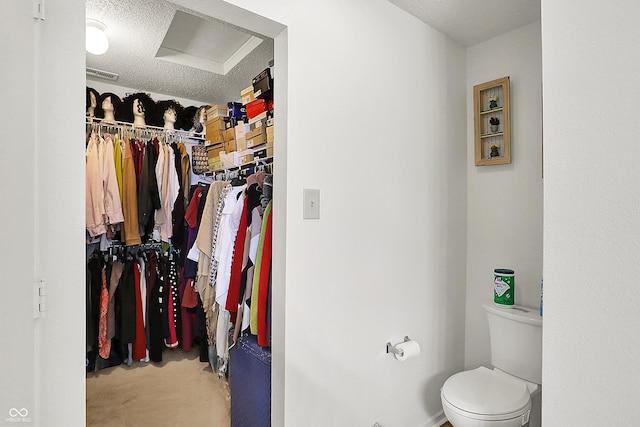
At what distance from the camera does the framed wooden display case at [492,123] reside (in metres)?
2.12

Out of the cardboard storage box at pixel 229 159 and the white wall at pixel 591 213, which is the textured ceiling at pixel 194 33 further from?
the white wall at pixel 591 213

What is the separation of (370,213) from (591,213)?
904 mm

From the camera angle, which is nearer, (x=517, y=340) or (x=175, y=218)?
(x=517, y=340)

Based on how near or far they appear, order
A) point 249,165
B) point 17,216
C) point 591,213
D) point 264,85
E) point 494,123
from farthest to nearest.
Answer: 1. point 249,165
2. point 494,123
3. point 264,85
4. point 591,213
5. point 17,216

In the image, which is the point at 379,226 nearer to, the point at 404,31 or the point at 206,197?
the point at 404,31

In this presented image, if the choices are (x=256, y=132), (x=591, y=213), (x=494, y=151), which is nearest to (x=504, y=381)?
(x=591, y=213)

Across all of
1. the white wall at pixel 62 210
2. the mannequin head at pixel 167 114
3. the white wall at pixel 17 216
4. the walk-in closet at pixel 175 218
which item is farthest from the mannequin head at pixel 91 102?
the white wall at pixel 17 216

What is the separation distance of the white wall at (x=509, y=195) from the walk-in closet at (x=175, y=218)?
1.43m

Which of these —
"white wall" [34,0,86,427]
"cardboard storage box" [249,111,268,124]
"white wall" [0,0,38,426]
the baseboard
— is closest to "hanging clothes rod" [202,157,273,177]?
"cardboard storage box" [249,111,268,124]

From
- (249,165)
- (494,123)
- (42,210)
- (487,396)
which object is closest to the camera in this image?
(42,210)

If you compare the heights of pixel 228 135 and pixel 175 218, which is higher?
pixel 228 135

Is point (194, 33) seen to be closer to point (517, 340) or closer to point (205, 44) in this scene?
point (205, 44)

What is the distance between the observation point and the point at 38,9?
0.88m

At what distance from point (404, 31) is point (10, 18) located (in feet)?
5.75
